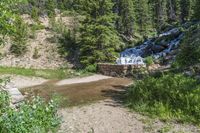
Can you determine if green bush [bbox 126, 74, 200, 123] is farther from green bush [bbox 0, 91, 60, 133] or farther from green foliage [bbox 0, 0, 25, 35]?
green foliage [bbox 0, 0, 25, 35]

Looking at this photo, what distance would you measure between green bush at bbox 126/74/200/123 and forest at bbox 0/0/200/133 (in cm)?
4

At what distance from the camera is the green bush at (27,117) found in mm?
6884

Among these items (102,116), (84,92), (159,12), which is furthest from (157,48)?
(159,12)

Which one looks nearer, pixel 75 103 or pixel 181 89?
pixel 181 89

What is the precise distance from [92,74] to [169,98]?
1857cm

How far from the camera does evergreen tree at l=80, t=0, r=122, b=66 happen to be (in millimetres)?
39344

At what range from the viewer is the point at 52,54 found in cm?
4812

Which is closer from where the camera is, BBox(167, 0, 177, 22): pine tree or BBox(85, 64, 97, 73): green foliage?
BBox(85, 64, 97, 73): green foliage

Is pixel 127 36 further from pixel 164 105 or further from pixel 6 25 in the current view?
pixel 6 25

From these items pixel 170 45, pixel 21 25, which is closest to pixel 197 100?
pixel 170 45

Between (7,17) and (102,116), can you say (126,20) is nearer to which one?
(102,116)

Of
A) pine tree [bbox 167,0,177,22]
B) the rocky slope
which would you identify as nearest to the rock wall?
the rocky slope

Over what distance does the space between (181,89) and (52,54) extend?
32.5m

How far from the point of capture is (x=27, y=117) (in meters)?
7.31
